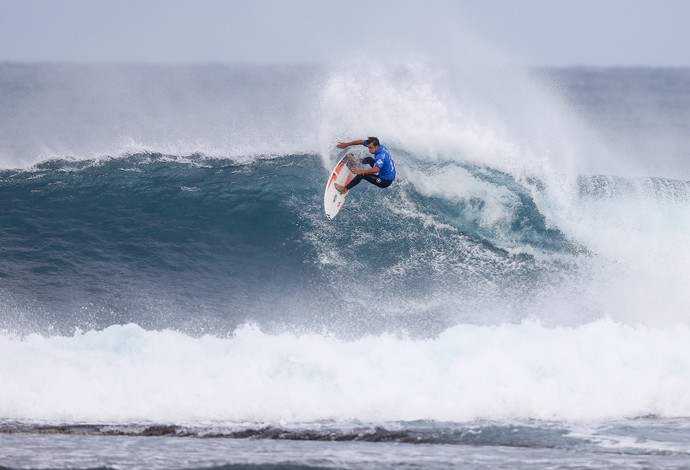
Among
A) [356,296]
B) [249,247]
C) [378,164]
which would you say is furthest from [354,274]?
[249,247]

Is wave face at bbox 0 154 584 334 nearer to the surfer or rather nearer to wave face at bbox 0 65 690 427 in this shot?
wave face at bbox 0 65 690 427

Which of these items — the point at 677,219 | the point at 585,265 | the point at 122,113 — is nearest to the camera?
the point at 585,265

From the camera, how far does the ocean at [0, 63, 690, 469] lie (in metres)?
10.1

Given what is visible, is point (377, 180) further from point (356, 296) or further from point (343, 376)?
point (343, 376)

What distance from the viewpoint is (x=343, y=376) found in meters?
11.4

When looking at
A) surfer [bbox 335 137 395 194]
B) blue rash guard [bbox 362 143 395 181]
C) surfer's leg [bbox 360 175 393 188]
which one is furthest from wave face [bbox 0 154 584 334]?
blue rash guard [bbox 362 143 395 181]

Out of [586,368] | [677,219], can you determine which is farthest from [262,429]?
[677,219]

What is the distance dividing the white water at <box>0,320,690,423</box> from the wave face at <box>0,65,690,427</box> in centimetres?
3

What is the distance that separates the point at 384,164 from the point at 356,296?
2.06 m

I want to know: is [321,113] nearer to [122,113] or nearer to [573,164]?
[573,164]

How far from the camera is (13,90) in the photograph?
49.0 metres

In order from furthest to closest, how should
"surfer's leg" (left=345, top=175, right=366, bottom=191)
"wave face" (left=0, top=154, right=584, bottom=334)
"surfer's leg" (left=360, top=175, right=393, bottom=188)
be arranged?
"surfer's leg" (left=345, top=175, right=366, bottom=191) → "surfer's leg" (left=360, top=175, right=393, bottom=188) → "wave face" (left=0, top=154, right=584, bottom=334)

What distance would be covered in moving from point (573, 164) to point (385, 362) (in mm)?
7793

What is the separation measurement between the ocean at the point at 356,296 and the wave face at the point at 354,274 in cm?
4
